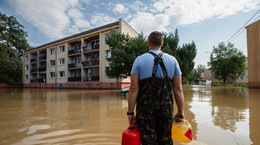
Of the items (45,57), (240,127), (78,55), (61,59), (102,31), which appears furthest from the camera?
(45,57)

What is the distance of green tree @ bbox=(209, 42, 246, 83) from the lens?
28.7m

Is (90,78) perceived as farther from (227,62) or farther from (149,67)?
(227,62)

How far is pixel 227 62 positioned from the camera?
1158 inches

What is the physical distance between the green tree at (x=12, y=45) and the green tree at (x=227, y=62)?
42.6 metres

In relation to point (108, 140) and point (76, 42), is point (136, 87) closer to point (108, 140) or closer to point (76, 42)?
point (108, 140)

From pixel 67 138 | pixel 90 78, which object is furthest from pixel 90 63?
pixel 67 138

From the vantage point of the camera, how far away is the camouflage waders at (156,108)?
138 cm

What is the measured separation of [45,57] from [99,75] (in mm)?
19057

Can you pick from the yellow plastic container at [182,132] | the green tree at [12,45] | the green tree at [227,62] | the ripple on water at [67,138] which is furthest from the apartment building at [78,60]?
the green tree at [227,62]

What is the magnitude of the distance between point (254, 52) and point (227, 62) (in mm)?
14396

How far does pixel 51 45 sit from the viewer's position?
2830cm

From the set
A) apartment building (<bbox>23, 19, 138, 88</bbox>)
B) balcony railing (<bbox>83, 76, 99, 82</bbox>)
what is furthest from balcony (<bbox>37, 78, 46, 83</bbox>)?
balcony railing (<bbox>83, 76, 99, 82</bbox>)

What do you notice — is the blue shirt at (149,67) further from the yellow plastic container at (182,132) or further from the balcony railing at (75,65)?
the balcony railing at (75,65)

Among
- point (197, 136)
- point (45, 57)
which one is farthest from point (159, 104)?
point (45, 57)
